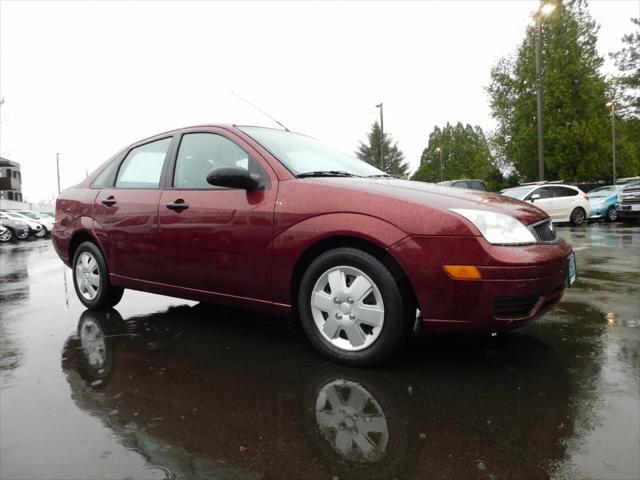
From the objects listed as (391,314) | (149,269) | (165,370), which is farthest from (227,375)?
(149,269)

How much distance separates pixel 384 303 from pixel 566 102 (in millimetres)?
31156

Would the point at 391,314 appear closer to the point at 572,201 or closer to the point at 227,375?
the point at 227,375

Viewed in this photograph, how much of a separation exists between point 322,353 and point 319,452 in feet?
3.48

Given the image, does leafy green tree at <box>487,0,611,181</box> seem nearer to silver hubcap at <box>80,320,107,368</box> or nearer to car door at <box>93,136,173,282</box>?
car door at <box>93,136,173,282</box>

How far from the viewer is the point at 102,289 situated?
4.49 m

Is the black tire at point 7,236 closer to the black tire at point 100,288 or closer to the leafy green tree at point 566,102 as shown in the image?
the black tire at point 100,288

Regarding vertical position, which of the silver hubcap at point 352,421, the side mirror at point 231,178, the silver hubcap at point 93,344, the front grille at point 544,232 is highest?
the side mirror at point 231,178

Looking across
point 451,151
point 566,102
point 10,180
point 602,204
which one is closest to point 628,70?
point 566,102

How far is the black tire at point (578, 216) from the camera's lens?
55.8 ft

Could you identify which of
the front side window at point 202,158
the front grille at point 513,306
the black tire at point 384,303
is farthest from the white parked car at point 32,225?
the front grille at point 513,306

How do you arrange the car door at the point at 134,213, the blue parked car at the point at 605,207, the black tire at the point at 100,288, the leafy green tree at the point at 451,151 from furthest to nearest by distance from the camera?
the leafy green tree at the point at 451,151, the blue parked car at the point at 605,207, the black tire at the point at 100,288, the car door at the point at 134,213

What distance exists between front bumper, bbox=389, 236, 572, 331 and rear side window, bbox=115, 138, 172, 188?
2.28m

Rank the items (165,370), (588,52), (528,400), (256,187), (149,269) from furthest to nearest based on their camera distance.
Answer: (588,52)
(149,269)
(256,187)
(165,370)
(528,400)

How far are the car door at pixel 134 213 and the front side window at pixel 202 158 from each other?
21cm
